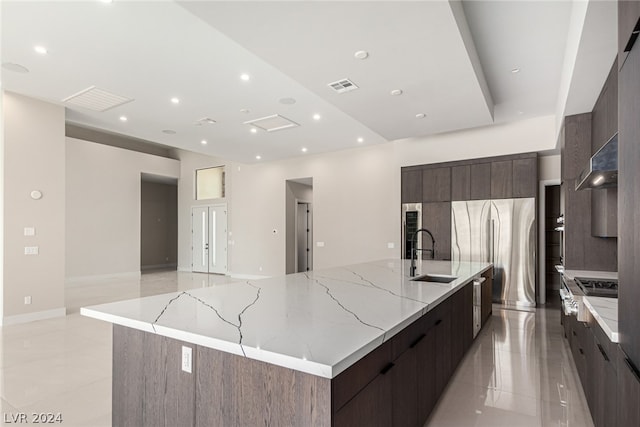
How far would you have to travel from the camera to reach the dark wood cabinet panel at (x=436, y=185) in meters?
6.40

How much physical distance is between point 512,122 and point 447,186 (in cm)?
152

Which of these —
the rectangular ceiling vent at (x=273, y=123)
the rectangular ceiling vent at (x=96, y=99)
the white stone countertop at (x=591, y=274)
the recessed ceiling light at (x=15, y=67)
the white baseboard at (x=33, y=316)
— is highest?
the recessed ceiling light at (x=15, y=67)

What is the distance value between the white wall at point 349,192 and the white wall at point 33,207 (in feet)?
15.4

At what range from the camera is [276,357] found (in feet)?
3.82

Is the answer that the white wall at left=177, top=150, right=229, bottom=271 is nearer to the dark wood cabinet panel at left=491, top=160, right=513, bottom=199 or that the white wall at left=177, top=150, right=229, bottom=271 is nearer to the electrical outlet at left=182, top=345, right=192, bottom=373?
the dark wood cabinet panel at left=491, top=160, right=513, bottom=199

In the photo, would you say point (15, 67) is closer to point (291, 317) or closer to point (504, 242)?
point (291, 317)

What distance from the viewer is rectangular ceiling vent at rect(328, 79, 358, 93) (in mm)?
3623

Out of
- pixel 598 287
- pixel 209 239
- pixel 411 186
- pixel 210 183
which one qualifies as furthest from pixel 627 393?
pixel 210 183

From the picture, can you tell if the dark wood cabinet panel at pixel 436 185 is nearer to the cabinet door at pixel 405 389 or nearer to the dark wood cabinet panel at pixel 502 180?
the dark wood cabinet panel at pixel 502 180

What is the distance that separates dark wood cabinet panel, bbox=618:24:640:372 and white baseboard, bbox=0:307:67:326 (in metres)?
6.64

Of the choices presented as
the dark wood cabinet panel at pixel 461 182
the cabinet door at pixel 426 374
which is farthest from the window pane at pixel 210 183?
the cabinet door at pixel 426 374

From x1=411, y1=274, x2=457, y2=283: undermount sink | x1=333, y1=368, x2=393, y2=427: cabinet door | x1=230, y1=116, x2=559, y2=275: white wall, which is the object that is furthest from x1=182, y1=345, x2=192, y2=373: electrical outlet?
x1=230, y1=116, x2=559, y2=275: white wall

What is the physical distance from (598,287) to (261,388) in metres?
→ 2.63

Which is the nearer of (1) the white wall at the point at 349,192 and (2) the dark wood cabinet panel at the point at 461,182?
(1) the white wall at the point at 349,192
